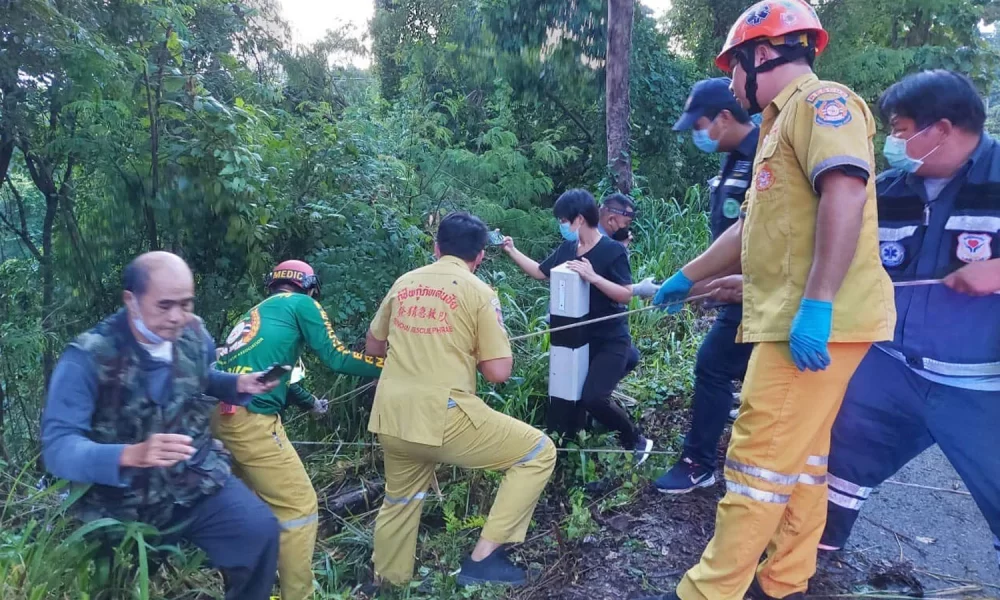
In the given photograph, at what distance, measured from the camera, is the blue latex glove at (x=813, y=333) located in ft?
6.85

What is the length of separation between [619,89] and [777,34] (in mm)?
6321

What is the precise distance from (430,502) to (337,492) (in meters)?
0.75

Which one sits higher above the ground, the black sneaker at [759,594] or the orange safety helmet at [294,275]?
the orange safety helmet at [294,275]

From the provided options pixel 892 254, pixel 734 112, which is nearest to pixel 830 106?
pixel 892 254

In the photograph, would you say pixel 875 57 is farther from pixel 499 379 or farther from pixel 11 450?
pixel 11 450

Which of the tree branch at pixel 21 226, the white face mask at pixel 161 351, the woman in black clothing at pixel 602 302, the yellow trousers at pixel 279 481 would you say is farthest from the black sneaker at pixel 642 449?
the tree branch at pixel 21 226

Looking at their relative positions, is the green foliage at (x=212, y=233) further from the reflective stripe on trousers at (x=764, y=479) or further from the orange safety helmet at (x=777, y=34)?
the orange safety helmet at (x=777, y=34)

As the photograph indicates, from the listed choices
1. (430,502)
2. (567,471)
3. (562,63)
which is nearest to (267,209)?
(430,502)

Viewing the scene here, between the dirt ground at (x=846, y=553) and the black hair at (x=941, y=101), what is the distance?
5.93ft

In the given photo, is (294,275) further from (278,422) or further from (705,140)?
(705,140)

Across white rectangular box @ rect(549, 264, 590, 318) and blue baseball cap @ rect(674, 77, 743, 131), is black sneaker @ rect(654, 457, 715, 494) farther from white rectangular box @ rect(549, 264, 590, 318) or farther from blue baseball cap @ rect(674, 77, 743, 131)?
blue baseball cap @ rect(674, 77, 743, 131)

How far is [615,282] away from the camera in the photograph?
4.04 metres

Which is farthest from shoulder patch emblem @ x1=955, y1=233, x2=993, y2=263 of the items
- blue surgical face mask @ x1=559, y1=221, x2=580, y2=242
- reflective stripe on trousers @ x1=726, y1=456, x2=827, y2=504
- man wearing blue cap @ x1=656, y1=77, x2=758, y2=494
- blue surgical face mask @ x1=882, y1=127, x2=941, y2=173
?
blue surgical face mask @ x1=559, y1=221, x2=580, y2=242

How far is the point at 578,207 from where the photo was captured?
160 inches
